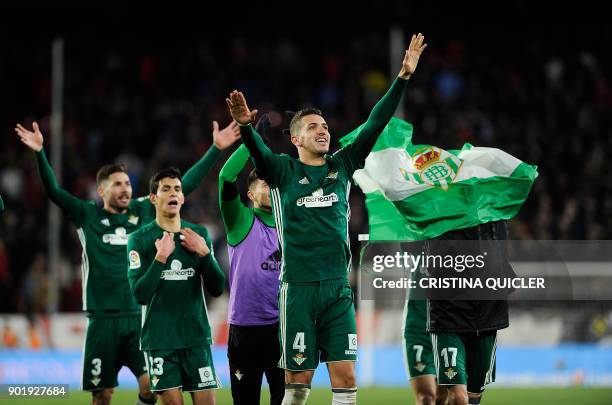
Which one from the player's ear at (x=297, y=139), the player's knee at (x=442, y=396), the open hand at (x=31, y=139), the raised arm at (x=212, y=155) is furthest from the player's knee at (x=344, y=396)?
the open hand at (x=31, y=139)

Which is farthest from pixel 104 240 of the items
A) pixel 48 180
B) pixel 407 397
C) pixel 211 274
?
pixel 407 397

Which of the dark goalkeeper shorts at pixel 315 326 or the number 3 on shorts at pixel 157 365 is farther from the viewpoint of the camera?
the number 3 on shorts at pixel 157 365

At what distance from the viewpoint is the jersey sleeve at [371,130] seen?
8055mm

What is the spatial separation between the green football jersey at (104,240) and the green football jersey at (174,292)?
170 centimetres

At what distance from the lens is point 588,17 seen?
25.5 metres

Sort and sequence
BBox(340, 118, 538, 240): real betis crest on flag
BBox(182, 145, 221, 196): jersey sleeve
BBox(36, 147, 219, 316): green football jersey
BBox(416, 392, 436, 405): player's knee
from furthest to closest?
BBox(36, 147, 219, 316): green football jersey
BBox(182, 145, 221, 196): jersey sleeve
BBox(416, 392, 436, 405): player's knee
BBox(340, 118, 538, 240): real betis crest on flag

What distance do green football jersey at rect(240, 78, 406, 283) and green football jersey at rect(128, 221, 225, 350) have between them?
0.85 meters

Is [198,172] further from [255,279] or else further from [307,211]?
[307,211]

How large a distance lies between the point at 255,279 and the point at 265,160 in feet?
4.86

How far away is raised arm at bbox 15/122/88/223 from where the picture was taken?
10164 millimetres

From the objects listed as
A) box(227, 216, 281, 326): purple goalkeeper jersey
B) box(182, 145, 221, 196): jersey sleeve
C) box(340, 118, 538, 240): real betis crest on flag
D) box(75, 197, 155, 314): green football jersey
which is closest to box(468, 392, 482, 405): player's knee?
box(340, 118, 538, 240): real betis crest on flag

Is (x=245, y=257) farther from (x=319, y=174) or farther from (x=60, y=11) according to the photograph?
(x=60, y=11)

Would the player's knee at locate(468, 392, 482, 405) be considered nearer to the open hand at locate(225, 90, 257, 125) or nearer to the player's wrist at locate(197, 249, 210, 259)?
the player's wrist at locate(197, 249, 210, 259)

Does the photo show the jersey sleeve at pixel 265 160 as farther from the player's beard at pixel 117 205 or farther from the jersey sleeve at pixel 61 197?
the jersey sleeve at pixel 61 197
